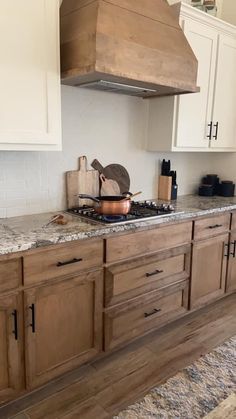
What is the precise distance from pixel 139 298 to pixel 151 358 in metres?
0.43

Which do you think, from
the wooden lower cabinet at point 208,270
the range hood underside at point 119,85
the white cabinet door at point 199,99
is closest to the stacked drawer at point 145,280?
the wooden lower cabinet at point 208,270

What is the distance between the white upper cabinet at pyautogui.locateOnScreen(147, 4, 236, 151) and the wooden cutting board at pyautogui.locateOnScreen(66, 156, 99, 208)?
2.17 feet

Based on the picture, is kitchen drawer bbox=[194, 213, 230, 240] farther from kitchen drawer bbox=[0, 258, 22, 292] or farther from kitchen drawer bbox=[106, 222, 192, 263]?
kitchen drawer bbox=[0, 258, 22, 292]

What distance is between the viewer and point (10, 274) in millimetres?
1637

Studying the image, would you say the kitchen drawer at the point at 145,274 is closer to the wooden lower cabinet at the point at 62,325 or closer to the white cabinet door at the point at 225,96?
the wooden lower cabinet at the point at 62,325

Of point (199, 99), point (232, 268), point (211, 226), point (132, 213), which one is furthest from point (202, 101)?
point (232, 268)

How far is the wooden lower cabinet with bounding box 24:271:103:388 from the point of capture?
179cm

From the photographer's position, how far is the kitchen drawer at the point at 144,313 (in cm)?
217

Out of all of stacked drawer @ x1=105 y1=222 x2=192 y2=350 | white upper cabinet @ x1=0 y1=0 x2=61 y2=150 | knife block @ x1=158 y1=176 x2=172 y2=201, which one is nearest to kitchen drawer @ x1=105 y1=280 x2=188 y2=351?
stacked drawer @ x1=105 y1=222 x2=192 y2=350

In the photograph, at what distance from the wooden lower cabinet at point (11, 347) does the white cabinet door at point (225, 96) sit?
225cm

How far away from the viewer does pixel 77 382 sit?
206 centimetres

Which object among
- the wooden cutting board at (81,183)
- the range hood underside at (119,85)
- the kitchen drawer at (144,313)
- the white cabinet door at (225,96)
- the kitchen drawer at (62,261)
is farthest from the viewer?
the white cabinet door at (225,96)

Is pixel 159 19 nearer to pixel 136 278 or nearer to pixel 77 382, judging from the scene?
pixel 136 278

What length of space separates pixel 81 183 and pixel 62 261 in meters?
0.84
